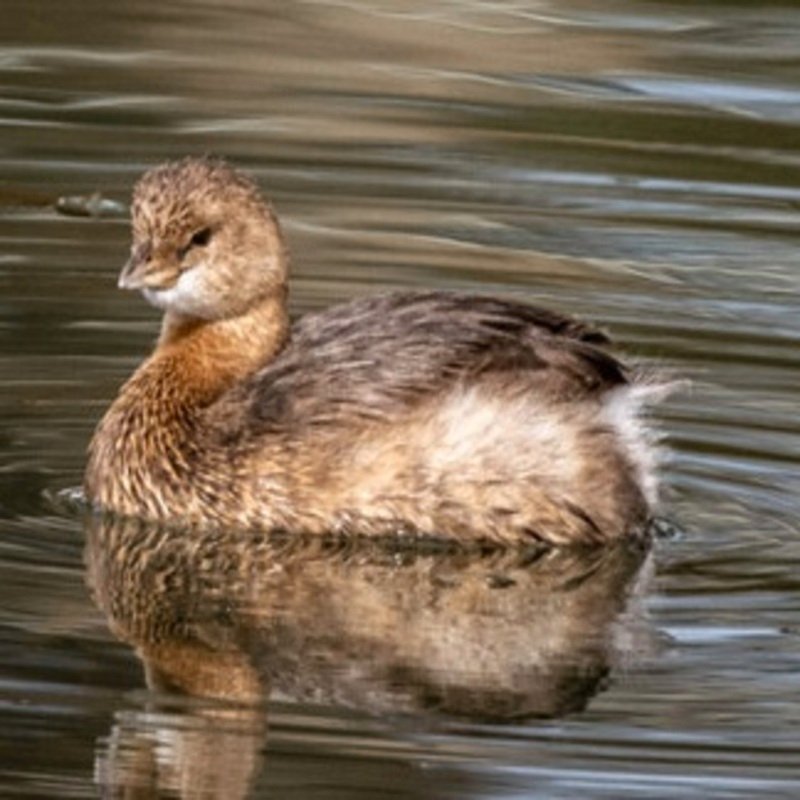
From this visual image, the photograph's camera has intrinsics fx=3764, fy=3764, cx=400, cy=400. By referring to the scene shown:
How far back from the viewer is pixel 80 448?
10.1 metres

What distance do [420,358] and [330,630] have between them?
1014 mm

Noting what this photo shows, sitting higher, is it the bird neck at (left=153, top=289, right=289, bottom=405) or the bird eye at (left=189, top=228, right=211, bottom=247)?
the bird eye at (left=189, top=228, right=211, bottom=247)

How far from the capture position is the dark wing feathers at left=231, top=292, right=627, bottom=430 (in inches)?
365

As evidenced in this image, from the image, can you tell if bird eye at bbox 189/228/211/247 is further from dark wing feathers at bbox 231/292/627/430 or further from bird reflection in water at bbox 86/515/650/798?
bird reflection in water at bbox 86/515/650/798

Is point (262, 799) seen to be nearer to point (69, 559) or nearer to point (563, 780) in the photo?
point (563, 780)

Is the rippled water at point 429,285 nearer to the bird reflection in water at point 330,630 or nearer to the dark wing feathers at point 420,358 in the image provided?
the bird reflection in water at point 330,630

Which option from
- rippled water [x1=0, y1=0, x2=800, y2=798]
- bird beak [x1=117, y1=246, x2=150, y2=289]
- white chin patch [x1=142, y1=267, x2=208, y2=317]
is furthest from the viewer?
white chin patch [x1=142, y1=267, x2=208, y2=317]

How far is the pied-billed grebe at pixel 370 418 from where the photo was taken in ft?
30.5

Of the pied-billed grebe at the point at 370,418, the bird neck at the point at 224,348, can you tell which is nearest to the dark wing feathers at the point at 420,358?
→ the pied-billed grebe at the point at 370,418

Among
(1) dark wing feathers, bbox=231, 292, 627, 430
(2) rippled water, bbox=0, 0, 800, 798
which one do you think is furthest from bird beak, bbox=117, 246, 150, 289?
(2) rippled water, bbox=0, 0, 800, 798

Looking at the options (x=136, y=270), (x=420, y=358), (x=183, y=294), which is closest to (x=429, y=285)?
(x=183, y=294)

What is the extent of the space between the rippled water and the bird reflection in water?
0.01 m

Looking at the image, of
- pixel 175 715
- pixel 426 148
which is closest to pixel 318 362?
pixel 175 715

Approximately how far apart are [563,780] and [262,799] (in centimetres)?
60
